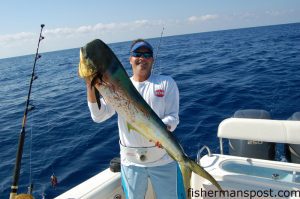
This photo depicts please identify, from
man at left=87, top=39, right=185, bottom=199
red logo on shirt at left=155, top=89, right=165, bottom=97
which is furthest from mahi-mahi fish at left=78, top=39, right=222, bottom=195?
red logo on shirt at left=155, top=89, right=165, bottom=97

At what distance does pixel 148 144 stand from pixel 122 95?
94 centimetres

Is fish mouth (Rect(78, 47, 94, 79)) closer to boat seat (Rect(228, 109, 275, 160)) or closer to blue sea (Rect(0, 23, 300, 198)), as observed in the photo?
boat seat (Rect(228, 109, 275, 160))

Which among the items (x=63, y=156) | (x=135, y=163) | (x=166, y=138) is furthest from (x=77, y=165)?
(x=166, y=138)

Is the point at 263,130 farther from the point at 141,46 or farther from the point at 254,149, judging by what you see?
the point at 141,46

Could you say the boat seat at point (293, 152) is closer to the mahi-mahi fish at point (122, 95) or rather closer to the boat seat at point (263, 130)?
the boat seat at point (263, 130)

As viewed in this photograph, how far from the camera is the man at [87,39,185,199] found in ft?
10.4

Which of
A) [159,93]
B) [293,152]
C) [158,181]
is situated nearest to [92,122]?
[293,152]

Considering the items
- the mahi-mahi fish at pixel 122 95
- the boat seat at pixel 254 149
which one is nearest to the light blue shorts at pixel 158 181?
the mahi-mahi fish at pixel 122 95

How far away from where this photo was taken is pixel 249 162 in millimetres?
4074

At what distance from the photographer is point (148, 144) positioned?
10.4ft

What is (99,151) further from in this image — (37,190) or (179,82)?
(179,82)

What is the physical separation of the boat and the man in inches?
28.0

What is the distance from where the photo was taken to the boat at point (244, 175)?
360 cm

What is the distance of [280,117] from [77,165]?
18.6 ft
